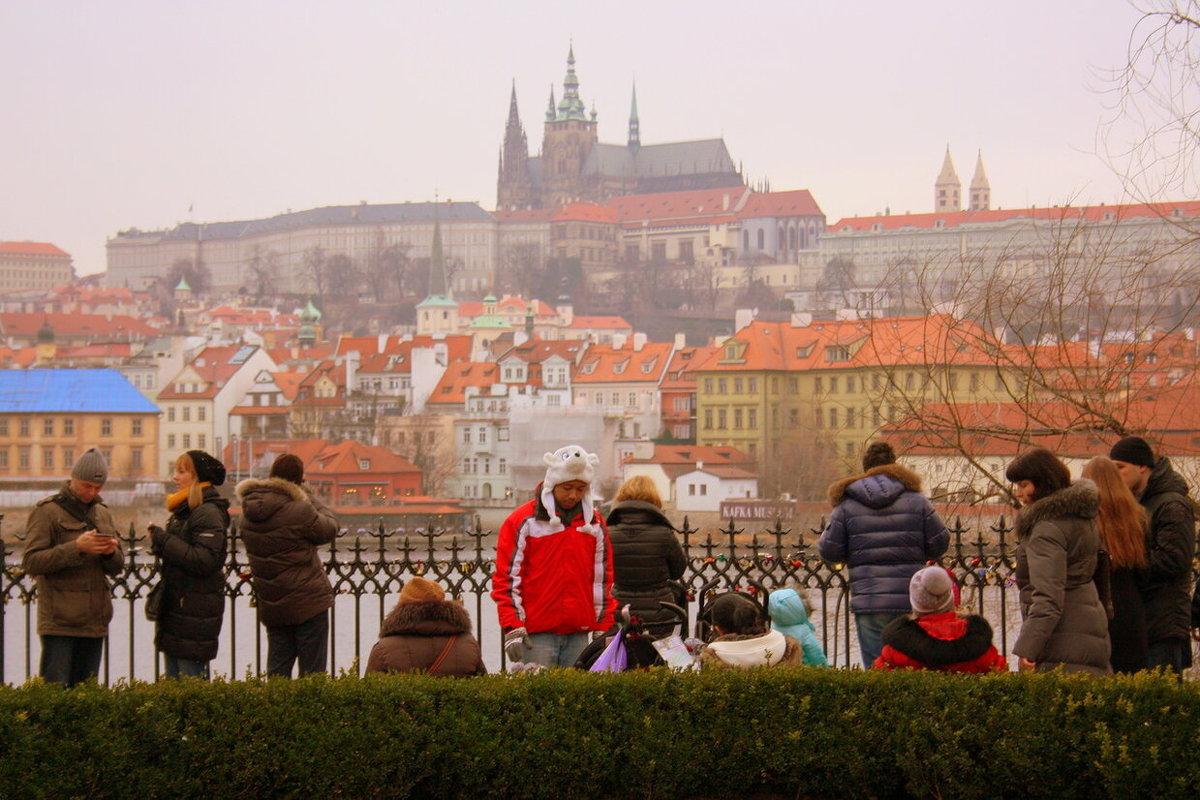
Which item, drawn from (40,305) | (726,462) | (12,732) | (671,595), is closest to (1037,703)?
(671,595)

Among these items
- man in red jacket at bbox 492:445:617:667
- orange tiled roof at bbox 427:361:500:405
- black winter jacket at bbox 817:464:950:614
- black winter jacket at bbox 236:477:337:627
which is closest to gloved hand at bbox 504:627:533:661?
man in red jacket at bbox 492:445:617:667

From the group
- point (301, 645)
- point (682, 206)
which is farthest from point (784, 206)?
point (301, 645)

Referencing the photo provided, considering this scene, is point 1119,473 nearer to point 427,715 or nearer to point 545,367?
point 427,715

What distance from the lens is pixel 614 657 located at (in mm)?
5852

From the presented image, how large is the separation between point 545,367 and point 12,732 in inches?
2692

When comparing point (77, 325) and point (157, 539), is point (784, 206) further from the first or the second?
point (157, 539)

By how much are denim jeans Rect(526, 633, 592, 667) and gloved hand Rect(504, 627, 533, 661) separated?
0.21ft

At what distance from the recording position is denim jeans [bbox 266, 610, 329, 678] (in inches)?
262

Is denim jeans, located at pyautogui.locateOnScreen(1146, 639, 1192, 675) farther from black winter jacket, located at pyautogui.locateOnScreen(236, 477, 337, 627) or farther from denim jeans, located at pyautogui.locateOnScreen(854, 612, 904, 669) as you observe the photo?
black winter jacket, located at pyautogui.locateOnScreen(236, 477, 337, 627)

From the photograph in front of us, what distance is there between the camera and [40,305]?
147 m

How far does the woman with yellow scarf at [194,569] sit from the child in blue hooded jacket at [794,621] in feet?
6.80

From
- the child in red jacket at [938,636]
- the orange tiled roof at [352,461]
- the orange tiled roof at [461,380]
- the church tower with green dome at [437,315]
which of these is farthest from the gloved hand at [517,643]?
the church tower with green dome at [437,315]

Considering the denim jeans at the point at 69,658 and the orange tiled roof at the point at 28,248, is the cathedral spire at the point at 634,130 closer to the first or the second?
the orange tiled roof at the point at 28,248

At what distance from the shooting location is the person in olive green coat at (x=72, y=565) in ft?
20.6
